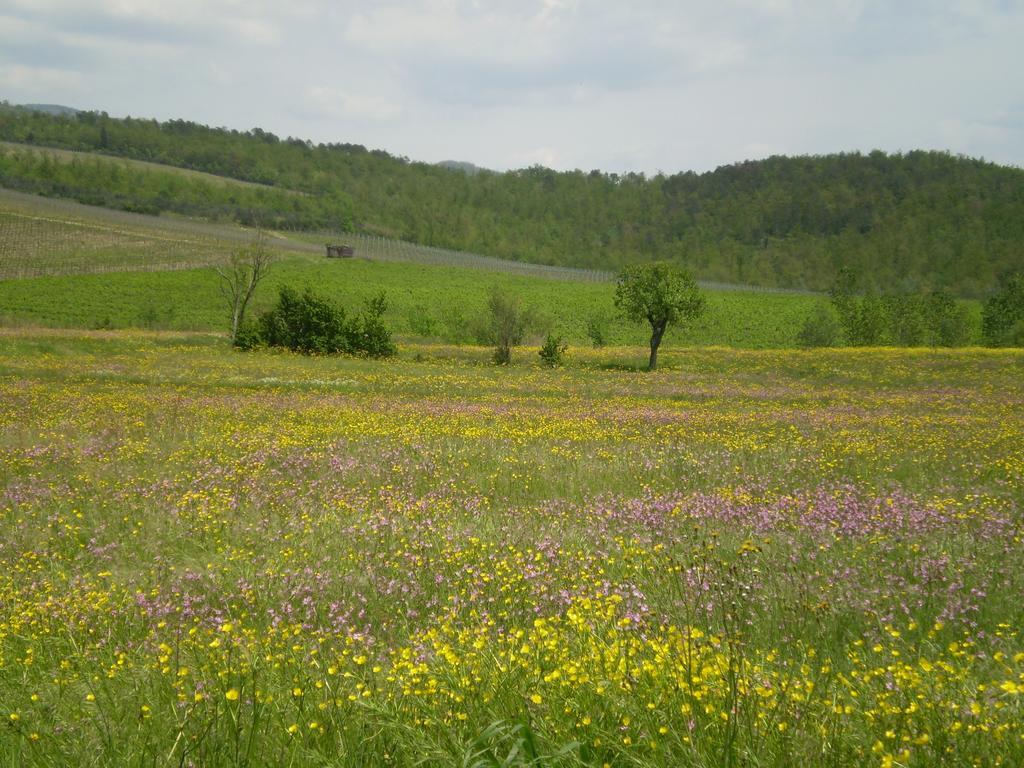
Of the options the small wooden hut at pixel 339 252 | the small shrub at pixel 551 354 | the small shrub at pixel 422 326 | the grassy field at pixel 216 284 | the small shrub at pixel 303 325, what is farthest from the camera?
the small wooden hut at pixel 339 252

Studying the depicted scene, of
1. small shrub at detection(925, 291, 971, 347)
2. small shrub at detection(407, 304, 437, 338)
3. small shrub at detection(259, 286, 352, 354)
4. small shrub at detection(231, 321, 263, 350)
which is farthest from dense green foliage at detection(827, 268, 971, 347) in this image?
small shrub at detection(231, 321, 263, 350)

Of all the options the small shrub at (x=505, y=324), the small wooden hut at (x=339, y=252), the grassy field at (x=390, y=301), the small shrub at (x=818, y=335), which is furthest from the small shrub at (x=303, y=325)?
the small wooden hut at (x=339, y=252)

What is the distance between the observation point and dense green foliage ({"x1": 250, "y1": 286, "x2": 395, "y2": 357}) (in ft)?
150

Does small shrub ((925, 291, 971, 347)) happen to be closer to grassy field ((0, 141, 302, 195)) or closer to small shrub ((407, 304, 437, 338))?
small shrub ((407, 304, 437, 338))

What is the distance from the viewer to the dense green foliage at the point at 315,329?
4559 cm

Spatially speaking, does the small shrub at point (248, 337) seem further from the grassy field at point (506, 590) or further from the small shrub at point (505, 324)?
the grassy field at point (506, 590)

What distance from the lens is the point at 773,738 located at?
2.84 m

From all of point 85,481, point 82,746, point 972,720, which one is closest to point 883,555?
point 972,720

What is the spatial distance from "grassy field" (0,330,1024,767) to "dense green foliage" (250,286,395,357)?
2911 cm

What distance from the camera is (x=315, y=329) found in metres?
45.8

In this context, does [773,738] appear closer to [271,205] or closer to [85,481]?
[85,481]

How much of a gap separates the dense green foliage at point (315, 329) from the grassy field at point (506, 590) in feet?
95.5

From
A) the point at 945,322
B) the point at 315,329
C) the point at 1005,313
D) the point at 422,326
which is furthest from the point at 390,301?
the point at 1005,313

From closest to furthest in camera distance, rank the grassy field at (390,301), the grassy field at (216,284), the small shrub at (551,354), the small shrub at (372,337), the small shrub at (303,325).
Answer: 1. the small shrub at (551,354)
2. the small shrub at (372,337)
3. the small shrub at (303,325)
4. the grassy field at (390,301)
5. the grassy field at (216,284)
